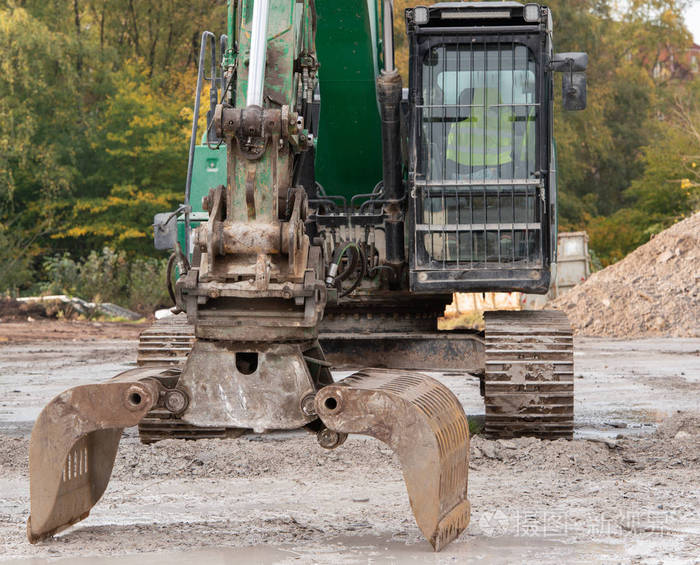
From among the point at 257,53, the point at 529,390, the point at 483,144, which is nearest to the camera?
the point at 257,53

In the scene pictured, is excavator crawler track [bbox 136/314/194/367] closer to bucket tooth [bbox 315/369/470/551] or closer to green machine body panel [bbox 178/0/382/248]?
green machine body panel [bbox 178/0/382/248]

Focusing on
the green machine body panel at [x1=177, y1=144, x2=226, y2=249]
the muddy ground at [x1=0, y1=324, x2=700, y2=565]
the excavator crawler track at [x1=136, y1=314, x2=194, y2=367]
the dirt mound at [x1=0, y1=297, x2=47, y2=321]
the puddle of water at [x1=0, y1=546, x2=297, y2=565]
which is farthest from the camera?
the dirt mound at [x1=0, y1=297, x2=47, y2=321]

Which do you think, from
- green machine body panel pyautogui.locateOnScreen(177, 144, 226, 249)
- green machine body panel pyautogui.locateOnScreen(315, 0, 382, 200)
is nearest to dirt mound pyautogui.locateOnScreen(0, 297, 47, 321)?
green machine body panel pyautogui.locateOnScreen(177, 144, 226, 249)

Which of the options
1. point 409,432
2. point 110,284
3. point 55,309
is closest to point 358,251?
point 409,432

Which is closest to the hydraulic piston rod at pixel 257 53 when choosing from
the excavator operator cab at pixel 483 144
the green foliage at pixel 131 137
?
the excavator operator cab at pixel 483 144

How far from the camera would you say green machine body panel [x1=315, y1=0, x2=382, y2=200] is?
24.7ft

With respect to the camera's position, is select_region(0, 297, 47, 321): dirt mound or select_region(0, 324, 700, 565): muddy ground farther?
select_region(0, 297, 47, 321): dirt mound

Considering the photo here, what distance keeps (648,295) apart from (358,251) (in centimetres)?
1562

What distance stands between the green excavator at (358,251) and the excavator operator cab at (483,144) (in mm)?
14

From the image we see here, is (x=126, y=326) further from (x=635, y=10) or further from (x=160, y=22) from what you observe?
(x=635, y=10)

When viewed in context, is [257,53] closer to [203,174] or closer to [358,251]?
[358,251]

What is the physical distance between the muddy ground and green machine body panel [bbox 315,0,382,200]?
214 centimetres

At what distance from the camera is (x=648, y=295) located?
22359 mm

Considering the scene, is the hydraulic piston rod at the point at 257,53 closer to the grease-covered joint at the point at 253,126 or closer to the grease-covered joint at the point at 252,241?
the grease-covered joint at the point at 253,126
